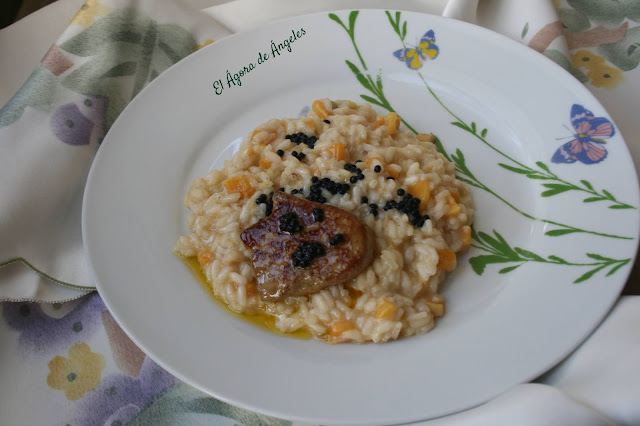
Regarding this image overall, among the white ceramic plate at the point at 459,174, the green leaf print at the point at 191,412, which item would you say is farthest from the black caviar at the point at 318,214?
the green leaf print at the point at 191,412

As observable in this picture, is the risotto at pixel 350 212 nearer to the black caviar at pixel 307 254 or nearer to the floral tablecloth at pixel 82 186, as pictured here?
the black caviar at pixel 307 254

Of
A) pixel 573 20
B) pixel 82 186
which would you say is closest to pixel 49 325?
pixel 82 186

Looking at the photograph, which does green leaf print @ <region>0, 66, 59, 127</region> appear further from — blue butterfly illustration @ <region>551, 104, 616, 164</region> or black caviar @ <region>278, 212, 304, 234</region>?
blue butterfly illustration @ <region>551, 104, 616, 164</region>

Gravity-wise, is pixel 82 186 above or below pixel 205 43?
below

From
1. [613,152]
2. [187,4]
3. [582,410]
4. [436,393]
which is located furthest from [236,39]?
[582,410]

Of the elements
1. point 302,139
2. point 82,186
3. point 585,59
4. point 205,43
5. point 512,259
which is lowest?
point 82,186

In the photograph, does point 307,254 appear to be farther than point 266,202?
No

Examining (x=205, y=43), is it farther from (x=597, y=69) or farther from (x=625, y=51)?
(x=625, y=51)
